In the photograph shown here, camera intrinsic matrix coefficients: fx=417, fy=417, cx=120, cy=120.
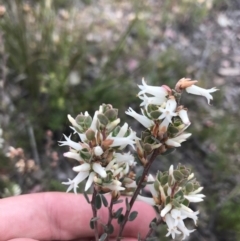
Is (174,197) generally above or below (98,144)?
below

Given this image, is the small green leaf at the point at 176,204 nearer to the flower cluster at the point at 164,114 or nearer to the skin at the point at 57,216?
the flower cluster at the point at 164,114

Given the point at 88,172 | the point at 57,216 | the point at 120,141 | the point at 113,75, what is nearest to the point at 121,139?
the point at 120,141

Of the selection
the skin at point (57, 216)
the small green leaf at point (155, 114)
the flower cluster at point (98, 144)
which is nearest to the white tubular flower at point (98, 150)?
the flower cluster at point (98, 144)

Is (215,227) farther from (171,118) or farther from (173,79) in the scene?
(171,118)

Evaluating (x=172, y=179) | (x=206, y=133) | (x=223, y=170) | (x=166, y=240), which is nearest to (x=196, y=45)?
(x=206, y=133)

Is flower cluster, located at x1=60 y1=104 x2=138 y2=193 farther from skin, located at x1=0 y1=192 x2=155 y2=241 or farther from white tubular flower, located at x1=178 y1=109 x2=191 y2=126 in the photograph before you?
skin, located at x1=0 y1=192 x2=155 y2=241

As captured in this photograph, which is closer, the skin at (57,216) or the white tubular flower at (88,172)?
the white tubular flower at (88,172)

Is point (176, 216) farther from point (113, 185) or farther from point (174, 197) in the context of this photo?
point (113, 185)

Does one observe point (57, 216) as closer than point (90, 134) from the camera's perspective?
No
